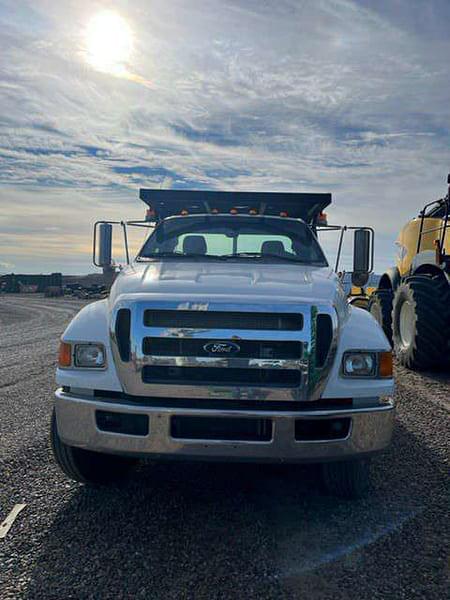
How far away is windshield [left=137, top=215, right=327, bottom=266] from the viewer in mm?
4672

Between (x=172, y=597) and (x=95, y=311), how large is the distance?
179 cm

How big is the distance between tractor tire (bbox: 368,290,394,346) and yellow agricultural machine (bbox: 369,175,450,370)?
3.59 ft

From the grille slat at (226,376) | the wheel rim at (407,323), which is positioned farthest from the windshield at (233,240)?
the wheel rim at (407,323)

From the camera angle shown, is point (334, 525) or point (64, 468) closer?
point (334, 525)

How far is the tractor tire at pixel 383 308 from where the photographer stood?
9.61 metres

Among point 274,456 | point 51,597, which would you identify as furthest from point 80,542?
point 274,456

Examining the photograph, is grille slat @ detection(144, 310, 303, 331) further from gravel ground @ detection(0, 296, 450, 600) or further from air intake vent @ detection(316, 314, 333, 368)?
gravel ground @ detection(0, 296, 450, 600)

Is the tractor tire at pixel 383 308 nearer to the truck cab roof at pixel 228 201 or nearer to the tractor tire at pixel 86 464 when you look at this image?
the truck cab roof at pixel 228 201

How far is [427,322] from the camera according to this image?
279 inches

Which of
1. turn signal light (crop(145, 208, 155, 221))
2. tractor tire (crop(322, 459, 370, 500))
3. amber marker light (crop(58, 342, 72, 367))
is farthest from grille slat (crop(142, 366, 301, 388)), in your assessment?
turn signal light (crop(145, 208, 155, 221))

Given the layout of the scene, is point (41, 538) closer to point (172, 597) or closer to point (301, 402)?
point (172, 597)

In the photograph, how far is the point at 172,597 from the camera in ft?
7.86

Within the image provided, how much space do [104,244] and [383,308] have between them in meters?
5.96

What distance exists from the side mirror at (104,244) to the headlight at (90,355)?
247cm
